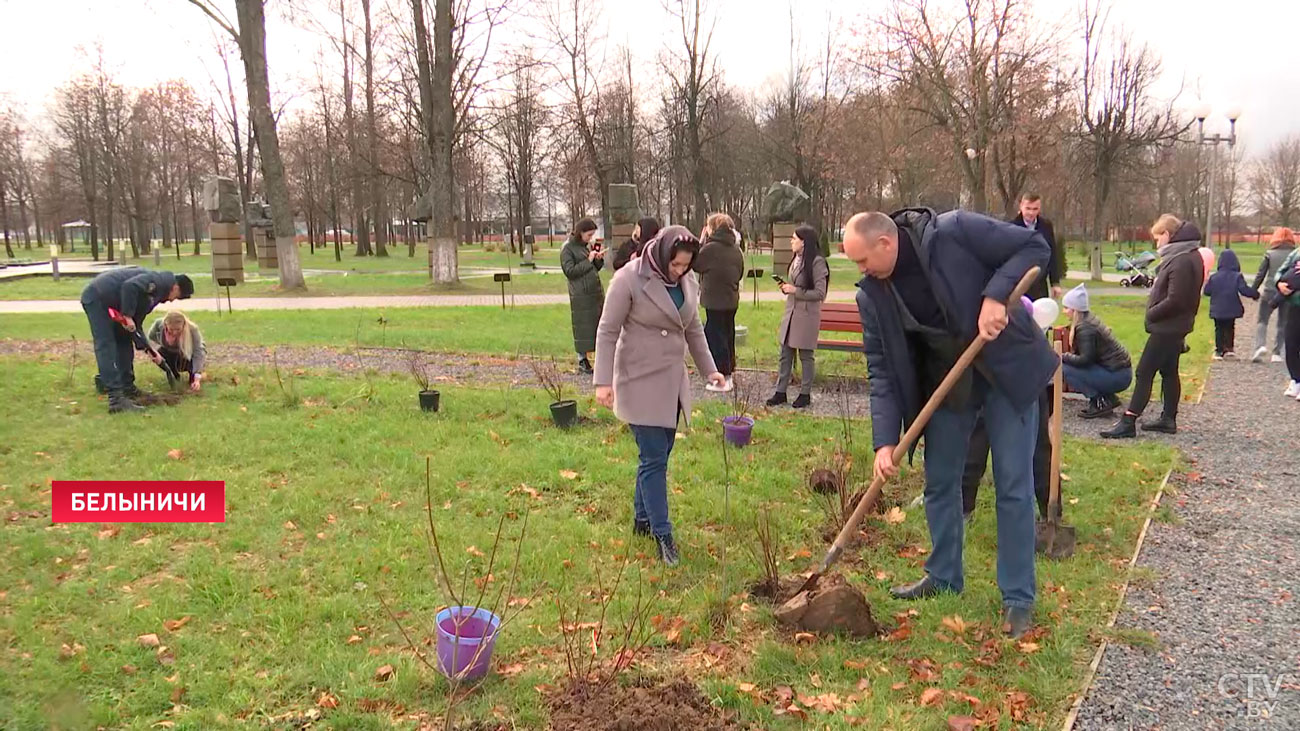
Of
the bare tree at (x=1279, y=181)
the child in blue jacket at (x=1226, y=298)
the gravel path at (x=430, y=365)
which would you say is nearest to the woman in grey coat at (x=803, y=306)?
the gravel path at (x=430, y=365)

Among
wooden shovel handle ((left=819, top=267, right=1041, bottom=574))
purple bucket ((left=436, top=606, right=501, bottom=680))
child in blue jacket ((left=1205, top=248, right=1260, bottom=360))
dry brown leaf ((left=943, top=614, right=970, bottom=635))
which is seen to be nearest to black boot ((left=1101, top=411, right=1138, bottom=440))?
dry brown leaf ((left=943, top=614, right=970, bottom=635))

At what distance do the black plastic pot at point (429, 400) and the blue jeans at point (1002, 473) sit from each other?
495cm

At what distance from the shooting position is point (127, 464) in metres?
5.86

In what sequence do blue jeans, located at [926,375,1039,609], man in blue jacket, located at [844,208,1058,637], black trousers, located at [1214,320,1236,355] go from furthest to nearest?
black trousers, located at [1214,320,1236,355]
blue jeans, located at [926,375,1039,609]
man in blue jacket, located at [844,208,1058,637]

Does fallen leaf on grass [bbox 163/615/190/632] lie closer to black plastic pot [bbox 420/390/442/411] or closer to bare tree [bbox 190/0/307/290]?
black plastic pot [bbox 420/390/442/411]

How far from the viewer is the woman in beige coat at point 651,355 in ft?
13.7

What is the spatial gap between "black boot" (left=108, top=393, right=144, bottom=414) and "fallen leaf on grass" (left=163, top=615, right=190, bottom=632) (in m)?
4.52

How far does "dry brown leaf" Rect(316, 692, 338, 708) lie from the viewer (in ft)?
9.88

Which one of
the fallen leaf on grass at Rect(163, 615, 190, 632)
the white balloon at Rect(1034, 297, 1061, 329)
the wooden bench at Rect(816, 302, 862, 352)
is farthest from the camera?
the wooden bench at Rect(816, 302, 862, 352)

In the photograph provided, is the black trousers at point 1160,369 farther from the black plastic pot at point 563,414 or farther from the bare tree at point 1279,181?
the bare tree at point 1279,181

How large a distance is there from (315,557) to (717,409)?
4198mm

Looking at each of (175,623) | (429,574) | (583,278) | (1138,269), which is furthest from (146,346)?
(1138,269)

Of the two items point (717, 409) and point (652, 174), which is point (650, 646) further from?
point (652, 174)

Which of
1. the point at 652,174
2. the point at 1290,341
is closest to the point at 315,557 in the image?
the point at 1290,341
